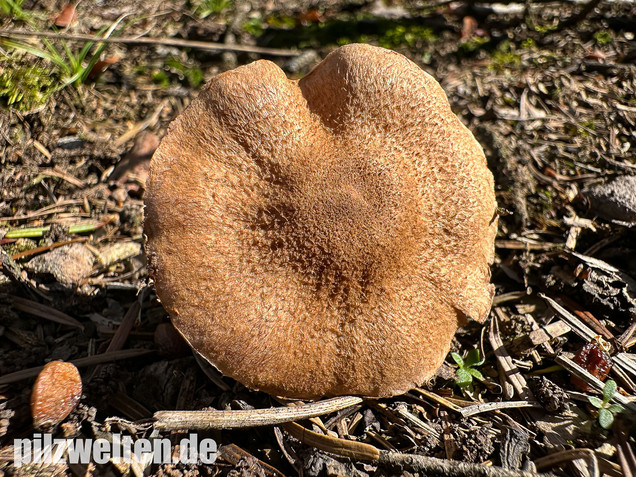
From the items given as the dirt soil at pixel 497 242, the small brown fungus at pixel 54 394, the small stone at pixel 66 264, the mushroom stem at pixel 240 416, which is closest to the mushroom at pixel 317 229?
the mushroom stem at pixel 240 416

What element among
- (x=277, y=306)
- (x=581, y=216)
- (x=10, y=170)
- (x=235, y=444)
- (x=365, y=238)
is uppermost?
(x=10, y=170)

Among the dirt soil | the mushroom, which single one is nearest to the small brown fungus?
the dirt soil

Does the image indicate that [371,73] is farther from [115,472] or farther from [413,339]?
[115,472]

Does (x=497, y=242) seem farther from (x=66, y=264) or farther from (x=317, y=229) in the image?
(x=66, y=264)

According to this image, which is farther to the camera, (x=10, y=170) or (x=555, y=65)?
(x=555, y=65)

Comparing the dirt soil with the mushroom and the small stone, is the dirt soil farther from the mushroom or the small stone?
the mushroom

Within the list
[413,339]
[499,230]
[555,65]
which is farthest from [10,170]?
[555,65]
